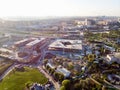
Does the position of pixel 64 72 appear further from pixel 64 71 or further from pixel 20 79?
pixel 20 79

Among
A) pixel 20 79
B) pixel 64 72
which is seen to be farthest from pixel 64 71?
pixel 20 79

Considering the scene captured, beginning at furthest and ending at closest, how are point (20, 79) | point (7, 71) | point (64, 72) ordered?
point (7, 71)
point (64, 72)
point (20, 79)

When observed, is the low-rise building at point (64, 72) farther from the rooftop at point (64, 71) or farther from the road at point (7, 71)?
the road at point (7, 71)

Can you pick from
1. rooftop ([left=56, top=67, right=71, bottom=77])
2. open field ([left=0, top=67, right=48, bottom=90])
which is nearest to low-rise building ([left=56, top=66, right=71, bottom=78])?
rooftop ([left=56, top=67, right=71, bottom=77])

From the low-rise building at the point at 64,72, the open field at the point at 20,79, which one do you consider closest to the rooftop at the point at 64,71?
the low-rise building at the point at 64,72

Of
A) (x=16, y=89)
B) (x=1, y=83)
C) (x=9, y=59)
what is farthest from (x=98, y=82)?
(x=9, y=59)

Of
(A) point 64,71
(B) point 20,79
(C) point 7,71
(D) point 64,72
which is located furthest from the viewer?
(C) point 7,71

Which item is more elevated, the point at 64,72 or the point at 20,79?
the point at 64,72

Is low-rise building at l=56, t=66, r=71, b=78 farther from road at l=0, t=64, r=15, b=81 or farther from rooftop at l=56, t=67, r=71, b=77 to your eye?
road at l=0, t=64, r=15, b=81

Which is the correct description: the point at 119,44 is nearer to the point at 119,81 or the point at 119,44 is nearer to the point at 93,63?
the point at 93,63
